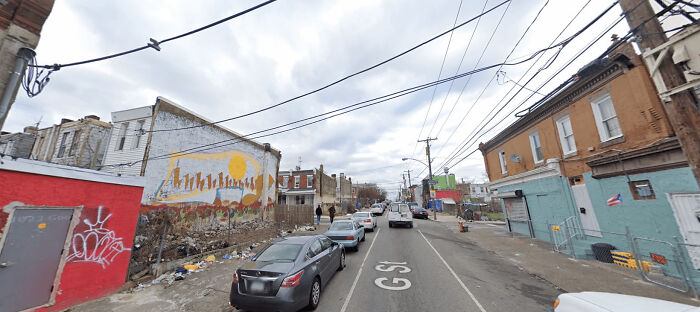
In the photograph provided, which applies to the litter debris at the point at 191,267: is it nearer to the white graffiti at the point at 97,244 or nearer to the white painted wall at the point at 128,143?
the white graffiti at the point at 97,244

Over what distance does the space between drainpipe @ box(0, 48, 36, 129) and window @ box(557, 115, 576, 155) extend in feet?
58.0

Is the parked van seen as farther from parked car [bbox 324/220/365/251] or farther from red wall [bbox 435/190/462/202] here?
red wall [bbox 435/190/462/202]

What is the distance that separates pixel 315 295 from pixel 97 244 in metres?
6.20

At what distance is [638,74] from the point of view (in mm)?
7371

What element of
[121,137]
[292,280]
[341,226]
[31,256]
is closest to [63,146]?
[121,137]

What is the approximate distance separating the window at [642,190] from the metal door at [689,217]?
0.65 metres

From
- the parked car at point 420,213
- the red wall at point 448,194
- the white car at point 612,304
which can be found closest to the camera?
the white car at point 612,304

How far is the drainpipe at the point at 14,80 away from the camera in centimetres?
398

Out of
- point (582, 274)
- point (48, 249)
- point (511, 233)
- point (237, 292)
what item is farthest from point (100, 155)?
point (511, 233)

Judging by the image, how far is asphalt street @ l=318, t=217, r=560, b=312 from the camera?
529 centimetres

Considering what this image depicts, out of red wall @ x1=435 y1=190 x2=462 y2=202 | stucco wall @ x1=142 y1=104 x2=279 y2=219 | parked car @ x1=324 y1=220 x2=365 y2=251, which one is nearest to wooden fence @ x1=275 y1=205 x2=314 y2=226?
stucco wall @ x1=142 y1=104 x2=279 y2=219

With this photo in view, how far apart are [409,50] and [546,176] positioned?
11.3 metres

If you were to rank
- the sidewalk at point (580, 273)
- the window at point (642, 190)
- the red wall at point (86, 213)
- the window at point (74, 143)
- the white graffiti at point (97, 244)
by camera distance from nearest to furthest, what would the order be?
1. the red wall at point (86, 213)
2. the white graffiti at point (97, 244)
3. the sidewalk at point (580, 273)
4. the window at point (642, 190)
5. the window at point (74, 143)

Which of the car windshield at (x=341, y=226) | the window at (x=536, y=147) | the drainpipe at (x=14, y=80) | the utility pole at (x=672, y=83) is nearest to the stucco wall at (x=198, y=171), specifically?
the drainpipe at (x=14, y=80)
